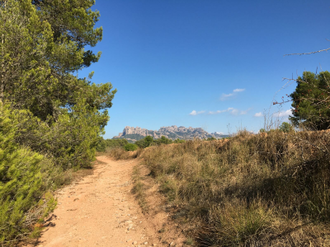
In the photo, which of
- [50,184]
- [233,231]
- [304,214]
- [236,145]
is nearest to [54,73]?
[50,184]

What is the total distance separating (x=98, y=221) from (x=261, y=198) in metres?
3.68

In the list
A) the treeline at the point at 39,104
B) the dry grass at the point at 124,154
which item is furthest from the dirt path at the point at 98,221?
the dry grass at the point at 124,154

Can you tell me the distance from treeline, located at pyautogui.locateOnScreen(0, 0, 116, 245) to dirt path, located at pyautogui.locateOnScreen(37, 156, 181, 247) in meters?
0.57

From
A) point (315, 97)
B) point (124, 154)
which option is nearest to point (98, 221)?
point (315, 97)

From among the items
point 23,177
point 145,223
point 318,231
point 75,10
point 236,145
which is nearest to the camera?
point 318,231

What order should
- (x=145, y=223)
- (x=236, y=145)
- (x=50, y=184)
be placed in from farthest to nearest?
(x=236, y=145) < (x=50, y=184) < (x=145, y=223)

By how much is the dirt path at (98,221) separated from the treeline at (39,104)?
57 cm

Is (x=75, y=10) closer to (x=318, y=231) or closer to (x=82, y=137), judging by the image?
(x=82, y=137)

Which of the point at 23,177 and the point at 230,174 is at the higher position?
the point at 23,177

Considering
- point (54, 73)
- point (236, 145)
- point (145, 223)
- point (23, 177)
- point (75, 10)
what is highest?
point (75, 10)

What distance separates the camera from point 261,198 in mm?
2852

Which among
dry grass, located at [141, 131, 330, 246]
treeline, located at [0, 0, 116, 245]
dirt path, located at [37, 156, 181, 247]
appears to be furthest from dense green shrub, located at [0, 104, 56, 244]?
dry grass, located at [141, 131, 330, 246]

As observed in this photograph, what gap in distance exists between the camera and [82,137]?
7543 millimetres

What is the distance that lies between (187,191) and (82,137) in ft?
18.2
